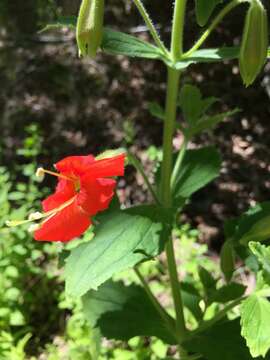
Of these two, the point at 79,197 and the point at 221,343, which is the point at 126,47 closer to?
the point at 79,197

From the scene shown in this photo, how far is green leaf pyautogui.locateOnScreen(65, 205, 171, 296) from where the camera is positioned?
101 cm

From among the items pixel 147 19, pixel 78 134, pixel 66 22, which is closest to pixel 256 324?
pixel 147 19

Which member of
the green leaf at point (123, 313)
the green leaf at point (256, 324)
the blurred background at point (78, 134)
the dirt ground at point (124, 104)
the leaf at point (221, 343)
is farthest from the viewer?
the dirt ground at point (124, 104)

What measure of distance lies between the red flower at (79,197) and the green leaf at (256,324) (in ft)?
1.10

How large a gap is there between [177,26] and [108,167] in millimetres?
317

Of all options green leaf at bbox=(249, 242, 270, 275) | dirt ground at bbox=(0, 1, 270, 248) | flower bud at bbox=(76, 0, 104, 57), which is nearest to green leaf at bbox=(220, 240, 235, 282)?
green leaf at bbox=(249, 242, 270, 275)

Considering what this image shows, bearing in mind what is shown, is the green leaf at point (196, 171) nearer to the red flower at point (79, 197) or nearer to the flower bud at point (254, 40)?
the red flower at point (79, 197)

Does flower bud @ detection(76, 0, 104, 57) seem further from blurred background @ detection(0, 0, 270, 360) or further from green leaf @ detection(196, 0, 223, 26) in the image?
blurred background @ detection(0, 0, 270, 360)

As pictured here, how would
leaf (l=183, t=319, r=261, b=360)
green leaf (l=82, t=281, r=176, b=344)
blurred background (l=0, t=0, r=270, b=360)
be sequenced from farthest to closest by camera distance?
blurred background (l=0, t=0, r=270, b=360)
green leaf (l=82, t=281, r=176, b=344)
leaf (l=183, t=319, r=261, b=360)

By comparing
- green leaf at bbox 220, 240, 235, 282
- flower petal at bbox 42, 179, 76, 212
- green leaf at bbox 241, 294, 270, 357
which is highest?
flower petal at bbox 42, 179, 76, 212

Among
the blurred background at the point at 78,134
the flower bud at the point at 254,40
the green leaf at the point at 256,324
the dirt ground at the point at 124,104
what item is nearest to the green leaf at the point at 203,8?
the flower bud at the point at 254,40

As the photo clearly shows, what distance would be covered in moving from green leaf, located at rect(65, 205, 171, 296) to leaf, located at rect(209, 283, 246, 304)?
1.03 ft

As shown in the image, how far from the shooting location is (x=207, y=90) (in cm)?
276

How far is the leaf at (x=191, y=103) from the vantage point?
138cm
